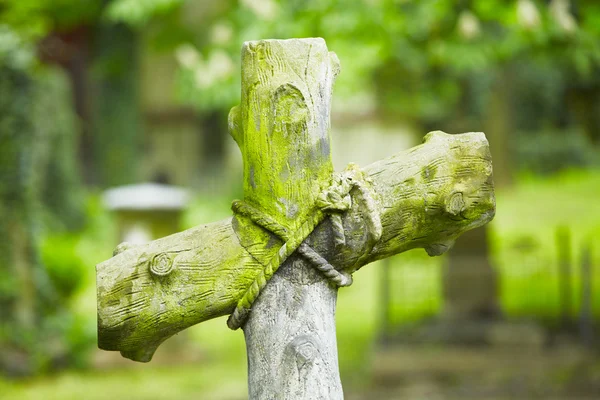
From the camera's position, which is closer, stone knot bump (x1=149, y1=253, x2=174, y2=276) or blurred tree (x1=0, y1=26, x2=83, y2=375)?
stone knot bump (x1=149, y1=253, x2=174, y2=276)

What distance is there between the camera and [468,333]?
27.8 feet

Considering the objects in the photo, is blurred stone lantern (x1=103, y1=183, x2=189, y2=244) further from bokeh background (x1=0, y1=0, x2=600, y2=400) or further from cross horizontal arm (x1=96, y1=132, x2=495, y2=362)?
cross horizontal arm (x1=96, y1=132, x2=495, y2=362)

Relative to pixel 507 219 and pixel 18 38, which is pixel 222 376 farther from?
pixel 507 219

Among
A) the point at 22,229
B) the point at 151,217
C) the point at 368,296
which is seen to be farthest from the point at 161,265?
the point at 368,296

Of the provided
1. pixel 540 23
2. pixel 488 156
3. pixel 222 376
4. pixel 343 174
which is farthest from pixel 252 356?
pixel 222 376

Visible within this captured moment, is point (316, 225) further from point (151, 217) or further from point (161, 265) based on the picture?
point (151, 217)

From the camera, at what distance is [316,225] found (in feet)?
6.61

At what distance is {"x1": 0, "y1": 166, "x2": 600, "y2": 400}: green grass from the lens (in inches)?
321

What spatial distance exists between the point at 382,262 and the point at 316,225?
6667mm

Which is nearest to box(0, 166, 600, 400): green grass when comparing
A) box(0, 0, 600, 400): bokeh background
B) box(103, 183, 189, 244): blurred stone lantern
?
box(0, 0, 600, 400): bokeh background

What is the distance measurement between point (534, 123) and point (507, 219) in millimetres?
3604

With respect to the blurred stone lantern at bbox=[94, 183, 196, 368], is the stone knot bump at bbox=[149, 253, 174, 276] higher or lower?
lower

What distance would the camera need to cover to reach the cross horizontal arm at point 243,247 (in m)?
1.99

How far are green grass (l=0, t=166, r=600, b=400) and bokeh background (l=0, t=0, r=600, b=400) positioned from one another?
0.12 ft
